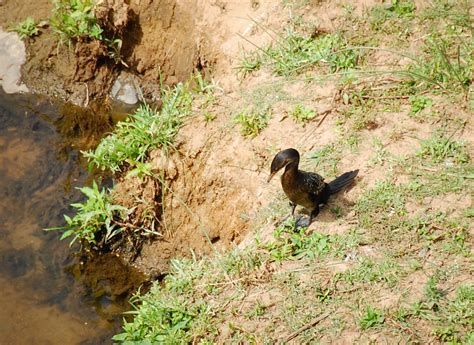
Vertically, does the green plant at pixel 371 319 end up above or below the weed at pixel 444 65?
below

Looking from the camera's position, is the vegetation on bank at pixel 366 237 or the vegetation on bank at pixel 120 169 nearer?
the vegetation on bank at pixel 366 237

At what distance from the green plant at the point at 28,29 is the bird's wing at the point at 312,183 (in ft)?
18.0

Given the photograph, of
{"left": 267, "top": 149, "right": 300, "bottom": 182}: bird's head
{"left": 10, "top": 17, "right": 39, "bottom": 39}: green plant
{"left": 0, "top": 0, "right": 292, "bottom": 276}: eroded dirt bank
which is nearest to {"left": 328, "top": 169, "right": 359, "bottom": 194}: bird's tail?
{"left": 267, "top": 149, "right": 300, "bottom": 182}: bird's head

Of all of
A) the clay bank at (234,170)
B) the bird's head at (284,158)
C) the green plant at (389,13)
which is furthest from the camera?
the green plant at (389,13)

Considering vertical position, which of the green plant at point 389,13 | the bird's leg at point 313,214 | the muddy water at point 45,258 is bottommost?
the muddy water at point 45,258

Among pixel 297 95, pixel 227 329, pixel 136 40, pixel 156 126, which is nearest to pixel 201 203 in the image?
pixel 156 126

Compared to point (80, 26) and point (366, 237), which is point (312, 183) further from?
point (80, 26)

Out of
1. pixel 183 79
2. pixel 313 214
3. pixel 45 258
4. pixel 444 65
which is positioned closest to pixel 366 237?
pixel 313 214

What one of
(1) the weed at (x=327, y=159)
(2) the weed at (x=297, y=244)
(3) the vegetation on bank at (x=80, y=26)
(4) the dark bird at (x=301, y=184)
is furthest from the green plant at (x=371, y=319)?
(3) the vegetation on bank at (x=80, y=26)

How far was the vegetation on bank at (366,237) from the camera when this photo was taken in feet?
17.1

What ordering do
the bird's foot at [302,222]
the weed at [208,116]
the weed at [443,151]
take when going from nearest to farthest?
1. the bird's foot at [302,222]
2. the weed at [443,151]
3. the weed at [208,116]

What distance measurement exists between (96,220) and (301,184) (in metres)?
2.63

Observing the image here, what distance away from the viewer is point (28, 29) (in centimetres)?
935

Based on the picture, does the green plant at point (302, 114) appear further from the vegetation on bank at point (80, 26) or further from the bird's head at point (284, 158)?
the vegetation on bank at point (80, 26)
